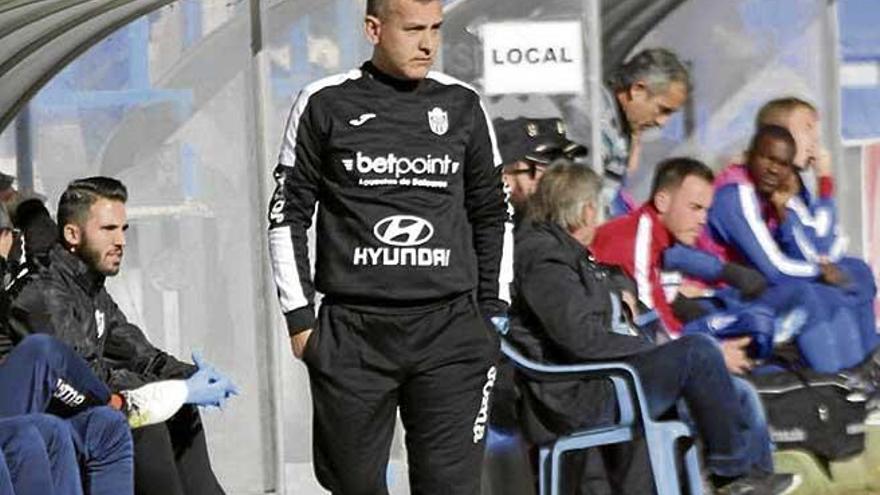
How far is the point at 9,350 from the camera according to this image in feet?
24.6

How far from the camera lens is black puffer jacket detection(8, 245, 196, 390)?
7.36 metres

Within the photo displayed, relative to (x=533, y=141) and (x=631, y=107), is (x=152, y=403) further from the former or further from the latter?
(x=631, y=107)

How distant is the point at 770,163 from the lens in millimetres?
8742

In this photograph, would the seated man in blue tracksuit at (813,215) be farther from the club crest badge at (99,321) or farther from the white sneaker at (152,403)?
the club crest badge at (99,321)

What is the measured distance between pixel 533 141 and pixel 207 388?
4.69 ft

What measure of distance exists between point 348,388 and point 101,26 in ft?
8.41

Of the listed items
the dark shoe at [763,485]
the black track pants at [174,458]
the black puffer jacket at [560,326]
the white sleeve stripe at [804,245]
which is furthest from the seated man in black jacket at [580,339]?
the black track pants at [174,458]

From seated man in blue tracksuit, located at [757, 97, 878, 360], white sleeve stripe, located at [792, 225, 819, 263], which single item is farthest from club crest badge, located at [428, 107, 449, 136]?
white sleeve stripe, located at [792, 225, 819, 263]

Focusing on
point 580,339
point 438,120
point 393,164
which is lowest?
point 580,339

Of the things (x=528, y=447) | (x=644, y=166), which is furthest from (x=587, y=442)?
(x=644, y=166)

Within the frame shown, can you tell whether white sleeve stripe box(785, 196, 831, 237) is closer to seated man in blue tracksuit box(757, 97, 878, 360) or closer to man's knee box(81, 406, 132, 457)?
seated man in blue tracksuit box(757, 97, 878, 360)

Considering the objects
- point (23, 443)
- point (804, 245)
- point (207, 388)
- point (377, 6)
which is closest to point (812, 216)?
point (804, 245)

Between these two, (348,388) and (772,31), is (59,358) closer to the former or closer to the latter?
(348,388)

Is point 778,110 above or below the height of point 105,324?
above
